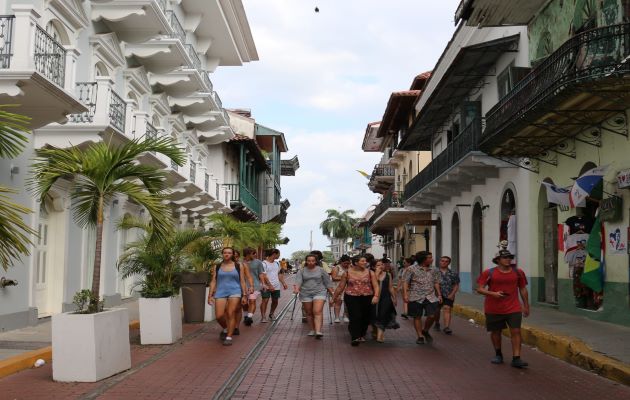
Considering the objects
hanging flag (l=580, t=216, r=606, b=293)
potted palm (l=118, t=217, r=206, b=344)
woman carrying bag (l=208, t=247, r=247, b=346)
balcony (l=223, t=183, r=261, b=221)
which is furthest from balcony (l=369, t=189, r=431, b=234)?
woman carrying bag (l=208, t=247, r=247, b=346)

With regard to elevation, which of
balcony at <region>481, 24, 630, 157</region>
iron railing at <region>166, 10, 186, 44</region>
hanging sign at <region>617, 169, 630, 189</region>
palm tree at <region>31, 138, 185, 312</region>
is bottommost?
palm tree at <region>31, 138, 185, 312</region>

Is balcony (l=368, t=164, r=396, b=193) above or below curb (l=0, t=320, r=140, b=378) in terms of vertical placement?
above

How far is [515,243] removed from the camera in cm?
2075

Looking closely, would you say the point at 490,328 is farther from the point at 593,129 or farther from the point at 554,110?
the point at 593,129

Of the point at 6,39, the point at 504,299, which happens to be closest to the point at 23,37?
the point at 6,39

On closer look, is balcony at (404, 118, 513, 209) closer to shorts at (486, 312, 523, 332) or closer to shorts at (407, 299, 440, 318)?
shorts at (407, 299, 440, 318)

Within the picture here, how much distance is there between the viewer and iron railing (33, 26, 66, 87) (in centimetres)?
1251

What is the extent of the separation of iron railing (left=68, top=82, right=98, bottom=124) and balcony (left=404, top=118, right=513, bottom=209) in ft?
31.5

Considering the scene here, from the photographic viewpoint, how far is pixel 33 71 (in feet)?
36.1

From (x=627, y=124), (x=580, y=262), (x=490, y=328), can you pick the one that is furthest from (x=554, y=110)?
(x=490, y=328)

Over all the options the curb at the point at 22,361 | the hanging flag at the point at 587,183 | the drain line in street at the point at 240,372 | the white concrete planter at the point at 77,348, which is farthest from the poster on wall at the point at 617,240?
the curb at the point at 22,361

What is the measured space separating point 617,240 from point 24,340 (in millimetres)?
10828

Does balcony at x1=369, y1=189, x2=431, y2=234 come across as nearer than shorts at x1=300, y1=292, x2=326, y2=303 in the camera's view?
No

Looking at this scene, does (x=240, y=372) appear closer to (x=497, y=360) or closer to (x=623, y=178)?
(x=497, y=360)
